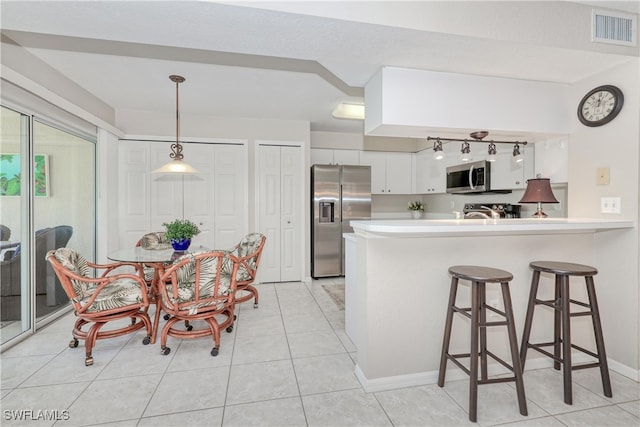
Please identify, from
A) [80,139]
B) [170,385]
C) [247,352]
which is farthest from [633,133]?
[80,139]

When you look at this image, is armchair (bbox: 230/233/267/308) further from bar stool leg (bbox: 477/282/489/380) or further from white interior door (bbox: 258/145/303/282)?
bar stool leg (bbox: 477/282/489/380)

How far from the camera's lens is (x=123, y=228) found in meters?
4.23

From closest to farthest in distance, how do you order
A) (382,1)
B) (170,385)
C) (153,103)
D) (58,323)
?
(382,1)
(170,385)
(58,323)
(153,103)

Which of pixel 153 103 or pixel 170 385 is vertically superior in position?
pixel 153 103

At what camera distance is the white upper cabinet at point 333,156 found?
5281mm

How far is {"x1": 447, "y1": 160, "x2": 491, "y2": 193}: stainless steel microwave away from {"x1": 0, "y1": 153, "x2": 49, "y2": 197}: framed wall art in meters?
4.61

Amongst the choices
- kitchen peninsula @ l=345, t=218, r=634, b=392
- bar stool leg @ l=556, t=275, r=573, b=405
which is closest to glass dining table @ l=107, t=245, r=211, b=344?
kitchen peninsula @ l=345, t=218, r=634, b=392

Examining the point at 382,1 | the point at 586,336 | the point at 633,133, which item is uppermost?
the point at 382,1

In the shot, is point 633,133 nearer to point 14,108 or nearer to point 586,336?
point 586,336

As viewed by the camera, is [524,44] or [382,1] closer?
[382,1]

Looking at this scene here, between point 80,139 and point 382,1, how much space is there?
3.61 m

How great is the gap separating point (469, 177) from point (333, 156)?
2.20 m

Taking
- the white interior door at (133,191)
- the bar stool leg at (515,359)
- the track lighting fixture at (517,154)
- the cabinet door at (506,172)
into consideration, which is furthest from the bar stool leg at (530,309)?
the white interior door at (133,191)

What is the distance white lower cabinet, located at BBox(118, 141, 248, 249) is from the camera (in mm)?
4254
